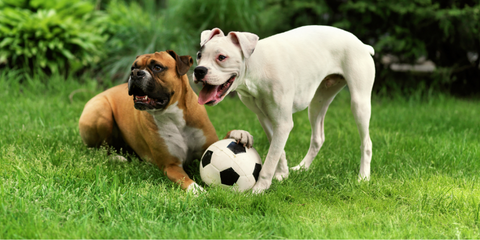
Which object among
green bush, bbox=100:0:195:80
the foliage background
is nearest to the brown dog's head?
green bush, bbox=100:0:195:80

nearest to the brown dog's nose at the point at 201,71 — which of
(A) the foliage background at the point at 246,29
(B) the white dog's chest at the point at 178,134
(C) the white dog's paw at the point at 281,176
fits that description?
(B) the white dog's chest at the point at 178,134

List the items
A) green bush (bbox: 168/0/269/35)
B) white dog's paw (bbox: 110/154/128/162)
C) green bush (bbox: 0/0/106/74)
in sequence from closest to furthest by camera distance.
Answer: white dog's paw (bbox: 110/154/128/162) < green bush (bbox: 0/0/106/74) < green bush (bbox: 168/0/269/35)

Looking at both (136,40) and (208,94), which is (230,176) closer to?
(208,94)

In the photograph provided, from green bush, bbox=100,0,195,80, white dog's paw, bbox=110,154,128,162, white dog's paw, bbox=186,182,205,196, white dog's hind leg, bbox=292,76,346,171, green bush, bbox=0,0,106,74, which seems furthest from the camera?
green bush, bbox=100,0,195,80

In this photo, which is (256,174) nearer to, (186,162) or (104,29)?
(186,162)

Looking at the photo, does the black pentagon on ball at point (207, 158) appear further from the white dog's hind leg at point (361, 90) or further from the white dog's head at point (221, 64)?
the white dog's hind leg at point (361, 90)

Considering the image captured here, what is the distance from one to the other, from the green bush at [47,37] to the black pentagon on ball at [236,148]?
5.24 metres

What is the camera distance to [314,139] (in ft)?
12.8

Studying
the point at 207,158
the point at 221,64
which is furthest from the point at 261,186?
the point at 221,64

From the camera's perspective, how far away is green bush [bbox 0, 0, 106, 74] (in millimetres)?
7261

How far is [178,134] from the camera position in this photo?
140 inches

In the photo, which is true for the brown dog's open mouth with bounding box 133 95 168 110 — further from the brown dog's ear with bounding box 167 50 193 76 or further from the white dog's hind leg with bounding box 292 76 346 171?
the white dog's hind leg with bounding box 292 76 346 171

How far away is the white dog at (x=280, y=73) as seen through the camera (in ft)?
9.35

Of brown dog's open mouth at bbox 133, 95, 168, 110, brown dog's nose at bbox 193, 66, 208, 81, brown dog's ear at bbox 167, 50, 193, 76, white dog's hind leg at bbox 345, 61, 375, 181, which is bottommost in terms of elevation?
white dog's hind leg at bbox 345, 61, 375, 181
